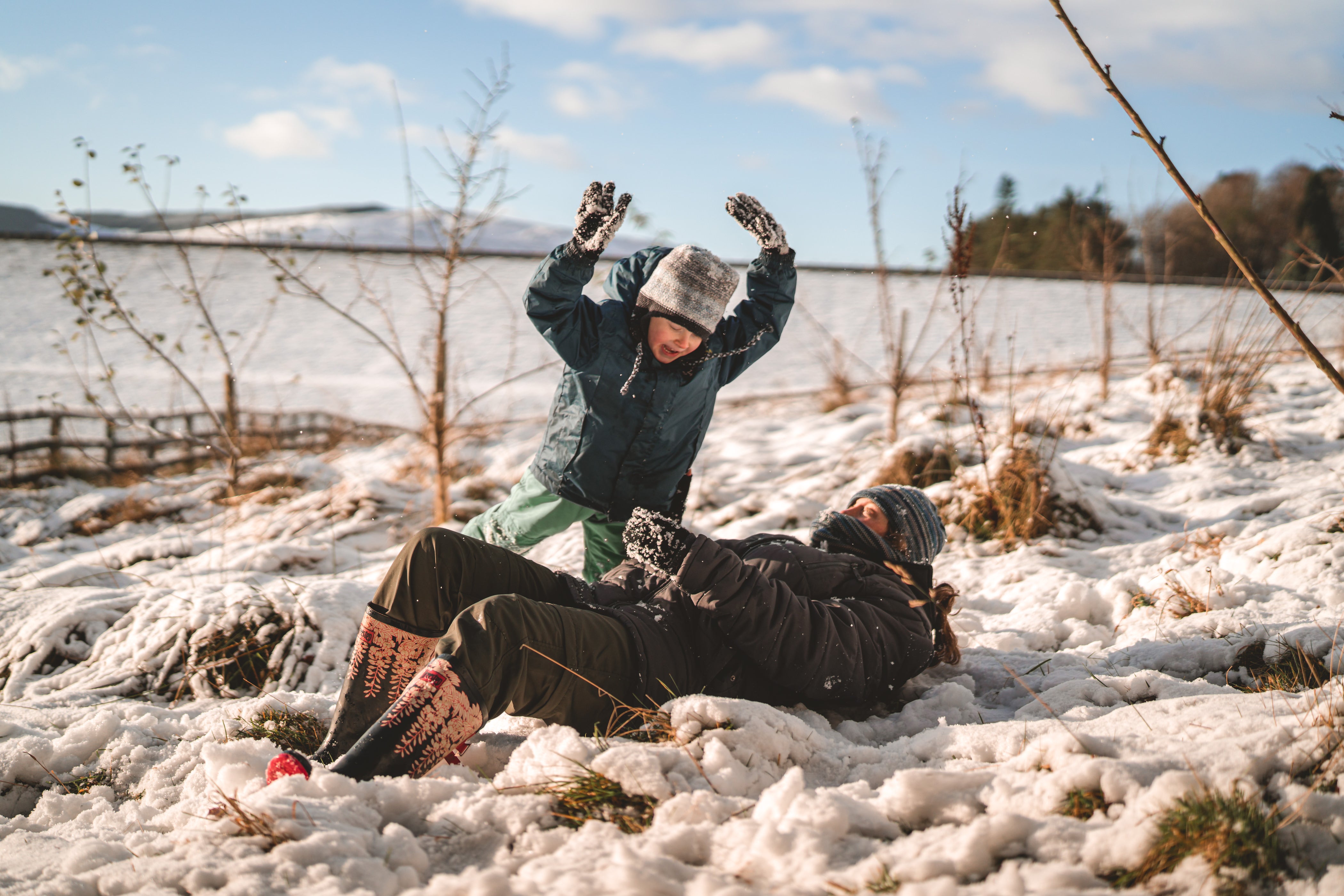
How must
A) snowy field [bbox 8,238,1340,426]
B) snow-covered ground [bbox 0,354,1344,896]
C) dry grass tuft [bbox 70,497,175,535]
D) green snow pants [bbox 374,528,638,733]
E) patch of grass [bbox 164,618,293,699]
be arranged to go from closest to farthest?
snow-covered ground [bbox 0,354,1344,896], green snow pants [bbox 374,528,638,733], patch of grass [bbox 164,618,293,699], dry grass tuft [bbox 70,497,175,535], snowy field [bbox 8,238,1340,426]

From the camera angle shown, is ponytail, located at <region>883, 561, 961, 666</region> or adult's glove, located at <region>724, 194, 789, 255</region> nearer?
ponytail, located at <region>883, 561, 961, 666</region>

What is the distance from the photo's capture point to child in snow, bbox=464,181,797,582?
2744 mm

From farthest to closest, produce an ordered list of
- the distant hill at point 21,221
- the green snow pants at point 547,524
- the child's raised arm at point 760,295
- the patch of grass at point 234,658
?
1. the distant hill at point 21,221
2. the green snow pants at point 547,524
3. the child's raised arm at point 760,295
4. the patch of grass at point 234,658

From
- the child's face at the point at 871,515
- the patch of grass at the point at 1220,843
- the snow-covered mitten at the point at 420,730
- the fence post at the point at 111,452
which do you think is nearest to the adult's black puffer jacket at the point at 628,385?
the child's face at the point at 871,515

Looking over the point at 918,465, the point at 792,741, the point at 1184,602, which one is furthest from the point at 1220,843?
the point at 918,465

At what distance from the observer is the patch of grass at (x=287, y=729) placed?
215 centimetres

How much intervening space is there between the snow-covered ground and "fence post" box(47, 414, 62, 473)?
14.8 feet

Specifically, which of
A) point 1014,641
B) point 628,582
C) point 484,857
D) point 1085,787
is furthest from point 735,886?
point 1014,641

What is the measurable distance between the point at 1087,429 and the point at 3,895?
604 centimetres

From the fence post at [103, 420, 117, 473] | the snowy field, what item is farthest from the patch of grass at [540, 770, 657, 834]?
the snowy field

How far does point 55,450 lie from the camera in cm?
848

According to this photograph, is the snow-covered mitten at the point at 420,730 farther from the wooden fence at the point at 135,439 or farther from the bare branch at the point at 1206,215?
the wooden fence at the point at 135,439

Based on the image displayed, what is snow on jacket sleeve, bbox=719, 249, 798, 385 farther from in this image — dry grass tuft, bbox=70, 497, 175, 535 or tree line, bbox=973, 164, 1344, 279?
dry grass tuft, bbox=70, 497, 175, 535

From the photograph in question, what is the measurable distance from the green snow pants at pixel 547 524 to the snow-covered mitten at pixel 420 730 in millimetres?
1287
